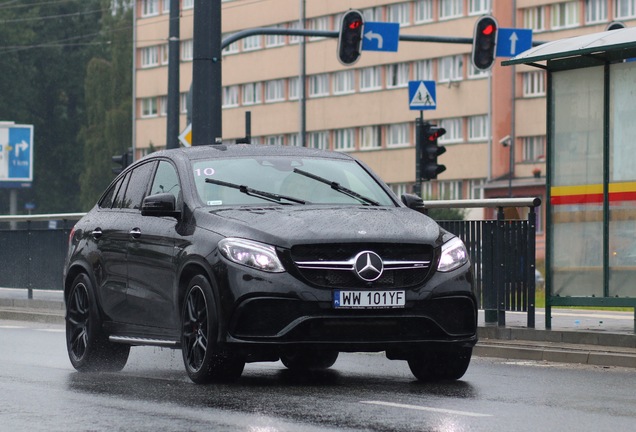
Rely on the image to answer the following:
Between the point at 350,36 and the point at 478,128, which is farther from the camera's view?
the point at 478,128

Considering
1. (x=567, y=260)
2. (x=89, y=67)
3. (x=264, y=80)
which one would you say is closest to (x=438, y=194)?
(x=264, y=80)

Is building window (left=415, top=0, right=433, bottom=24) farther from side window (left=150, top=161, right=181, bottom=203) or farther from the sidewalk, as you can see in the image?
side window (left=150, top=161, right=181, bottom=203)

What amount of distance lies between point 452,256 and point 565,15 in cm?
7145

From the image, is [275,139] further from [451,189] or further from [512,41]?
[512,41]

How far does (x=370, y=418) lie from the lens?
9.34 metres

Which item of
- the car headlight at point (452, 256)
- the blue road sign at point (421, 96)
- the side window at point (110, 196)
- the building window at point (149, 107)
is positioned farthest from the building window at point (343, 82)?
the car headlight at point (452, 256)

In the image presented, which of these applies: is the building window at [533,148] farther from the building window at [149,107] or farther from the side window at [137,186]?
the side window at [137,186]

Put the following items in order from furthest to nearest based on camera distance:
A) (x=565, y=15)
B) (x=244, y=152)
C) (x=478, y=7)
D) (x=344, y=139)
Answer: (x=344, y=139)
(x=478, y=7)
(x=565, y=15)
(x=244, y=152)

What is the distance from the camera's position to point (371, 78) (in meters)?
92.1

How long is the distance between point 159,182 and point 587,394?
151 inches

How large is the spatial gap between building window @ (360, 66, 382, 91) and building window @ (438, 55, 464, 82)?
178 inches

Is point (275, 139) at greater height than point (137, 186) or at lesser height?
greater

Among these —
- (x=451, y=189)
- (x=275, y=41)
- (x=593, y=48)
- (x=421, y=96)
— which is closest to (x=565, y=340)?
(x=593, y=48)

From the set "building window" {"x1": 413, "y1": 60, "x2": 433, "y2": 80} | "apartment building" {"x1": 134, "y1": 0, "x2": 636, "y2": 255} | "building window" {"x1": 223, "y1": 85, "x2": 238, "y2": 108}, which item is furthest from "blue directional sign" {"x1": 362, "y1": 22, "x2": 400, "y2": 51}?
"building window" {"x1": 223, "y1": 85, "x2": 238, "y2": 108}
